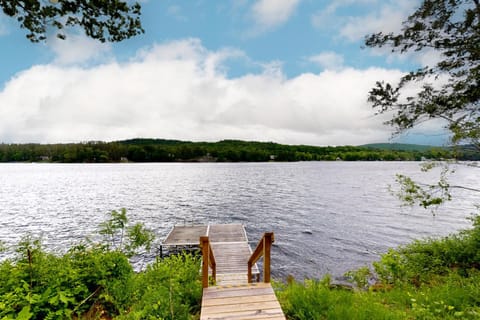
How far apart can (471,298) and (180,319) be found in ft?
17.1

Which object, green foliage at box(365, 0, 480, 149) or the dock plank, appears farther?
green foliage at box(365, 0, 480, 149)

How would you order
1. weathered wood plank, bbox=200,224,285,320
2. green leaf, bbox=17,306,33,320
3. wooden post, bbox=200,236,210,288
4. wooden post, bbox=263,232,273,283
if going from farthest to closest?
wooden post, bbox=263,232,273,283 < wooden post, bbox=200,236,210,288 < weathered wood plank, bbox=200,224,285,320 < green leaf, bbox=17,306,33,320

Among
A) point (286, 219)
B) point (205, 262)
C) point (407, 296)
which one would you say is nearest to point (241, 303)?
point (205, 262)

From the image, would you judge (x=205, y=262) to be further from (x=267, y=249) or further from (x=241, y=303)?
(x=267, y=249)

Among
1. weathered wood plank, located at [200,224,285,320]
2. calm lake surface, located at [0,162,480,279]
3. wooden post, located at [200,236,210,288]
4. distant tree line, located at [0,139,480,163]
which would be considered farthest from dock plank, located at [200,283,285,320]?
distant tree line, located at [0,139,480,163]

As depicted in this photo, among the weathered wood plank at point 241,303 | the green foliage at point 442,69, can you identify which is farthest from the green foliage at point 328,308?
the green foliage at point 442,69

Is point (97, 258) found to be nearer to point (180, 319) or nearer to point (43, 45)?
point (180, 319)

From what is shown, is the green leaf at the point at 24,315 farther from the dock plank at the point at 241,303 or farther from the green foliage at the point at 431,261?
the green foliage at the point at 431,261

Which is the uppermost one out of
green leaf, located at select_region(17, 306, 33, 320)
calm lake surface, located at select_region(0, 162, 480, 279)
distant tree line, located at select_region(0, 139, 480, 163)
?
distant tree line, located at select_region(0, 139, 480, 163)

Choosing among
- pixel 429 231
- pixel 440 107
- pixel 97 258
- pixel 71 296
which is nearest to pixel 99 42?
pixel 97 258

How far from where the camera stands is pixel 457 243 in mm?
8273

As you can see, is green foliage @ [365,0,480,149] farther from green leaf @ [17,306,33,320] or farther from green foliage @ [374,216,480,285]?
green leaf @ [17,306,33,320]

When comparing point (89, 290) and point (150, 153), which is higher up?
point (150, 153)

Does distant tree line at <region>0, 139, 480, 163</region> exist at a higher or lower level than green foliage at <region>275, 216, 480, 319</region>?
higher
